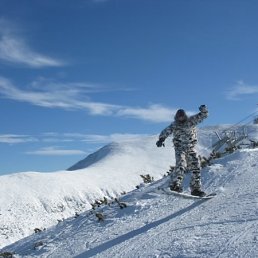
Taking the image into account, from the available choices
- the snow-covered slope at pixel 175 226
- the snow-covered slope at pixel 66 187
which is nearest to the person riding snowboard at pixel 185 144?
the snow-covered slope at pixel 175 226

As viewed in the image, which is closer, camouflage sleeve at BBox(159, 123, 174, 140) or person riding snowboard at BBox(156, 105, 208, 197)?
person riding snowboard at BBox(156, 105, 208, 197)

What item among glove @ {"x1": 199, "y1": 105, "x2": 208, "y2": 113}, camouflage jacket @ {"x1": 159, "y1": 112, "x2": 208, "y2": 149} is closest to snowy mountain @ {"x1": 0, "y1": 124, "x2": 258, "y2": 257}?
camouflage jacket @ {"x1": 159, "y1": 112, "x2": 208, "y2": 149}

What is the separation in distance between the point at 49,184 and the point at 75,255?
264ft

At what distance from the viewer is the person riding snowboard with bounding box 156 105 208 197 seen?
10.9 m

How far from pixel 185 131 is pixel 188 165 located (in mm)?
696

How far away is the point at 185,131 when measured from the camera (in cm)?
1096

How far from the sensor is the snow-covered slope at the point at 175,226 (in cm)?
780

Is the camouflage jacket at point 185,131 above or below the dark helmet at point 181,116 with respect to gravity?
below

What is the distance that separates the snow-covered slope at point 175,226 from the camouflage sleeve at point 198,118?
1564mm

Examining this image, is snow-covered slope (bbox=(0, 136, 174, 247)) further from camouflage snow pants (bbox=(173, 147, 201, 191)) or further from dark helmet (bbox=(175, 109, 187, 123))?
dark helmet (bbox=(175, 109, 187, 123))

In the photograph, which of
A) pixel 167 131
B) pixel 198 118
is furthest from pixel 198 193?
pixel 198 118

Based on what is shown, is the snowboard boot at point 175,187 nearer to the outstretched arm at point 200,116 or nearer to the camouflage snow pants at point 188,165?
the camouflage snow pants at point 188,165

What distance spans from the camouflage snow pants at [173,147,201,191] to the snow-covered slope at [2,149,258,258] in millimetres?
408

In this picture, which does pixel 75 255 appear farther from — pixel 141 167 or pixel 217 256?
pixel 141 167
